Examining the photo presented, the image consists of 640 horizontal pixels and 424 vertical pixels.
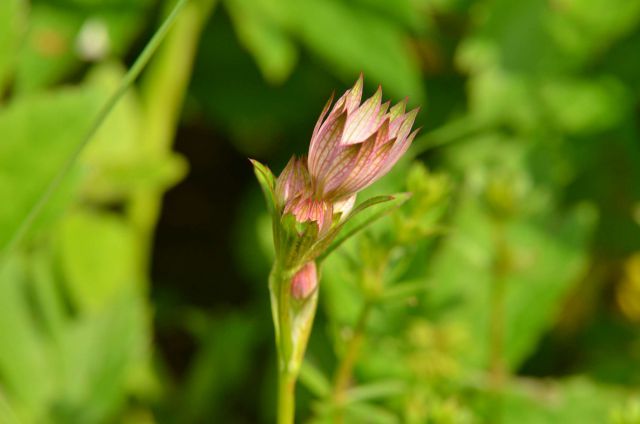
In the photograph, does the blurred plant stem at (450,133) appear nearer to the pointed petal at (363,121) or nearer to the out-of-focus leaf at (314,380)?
the out-of-focus leaf at (314,380)

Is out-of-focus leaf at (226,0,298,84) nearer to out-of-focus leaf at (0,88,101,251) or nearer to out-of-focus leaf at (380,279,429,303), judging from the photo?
out-of-focus leaf at (0,88,101,251)

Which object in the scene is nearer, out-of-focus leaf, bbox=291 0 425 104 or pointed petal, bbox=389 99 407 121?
pointed petal, bbox=389 99 407 121

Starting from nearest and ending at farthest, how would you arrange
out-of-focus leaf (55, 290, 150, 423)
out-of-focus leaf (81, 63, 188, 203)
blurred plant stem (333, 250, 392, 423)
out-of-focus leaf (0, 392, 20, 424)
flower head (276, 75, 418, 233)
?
flower head (276, 75, 418, 233), blurred plant stem (333, 250, 392, 423), out-of-focus leaf (0, 392, 20, 424), out-of-focus leaf (55, 290, 150, 423), out-of-focus leaf (81, 63, 188, 203)

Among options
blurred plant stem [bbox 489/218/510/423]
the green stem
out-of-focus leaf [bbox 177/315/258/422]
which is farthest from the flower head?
out-of-focus leaf [bbox 177/315/258/422]

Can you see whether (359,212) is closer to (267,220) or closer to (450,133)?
(267,220)

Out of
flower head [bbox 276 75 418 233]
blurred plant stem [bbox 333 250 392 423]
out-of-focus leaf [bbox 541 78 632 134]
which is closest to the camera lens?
flower head [bbox 276 75 418 233]

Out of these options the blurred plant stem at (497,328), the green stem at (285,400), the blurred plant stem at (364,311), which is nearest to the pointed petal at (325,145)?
the green stem at (285,400)

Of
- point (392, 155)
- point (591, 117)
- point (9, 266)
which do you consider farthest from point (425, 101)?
point (392, 155)
